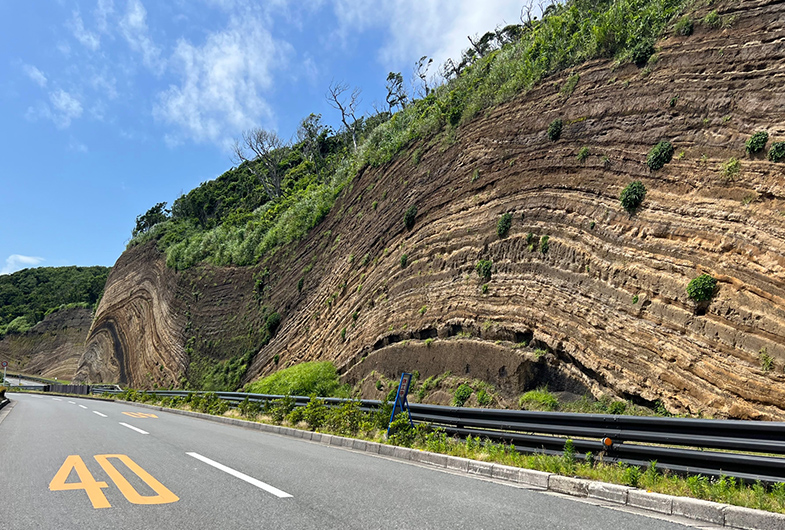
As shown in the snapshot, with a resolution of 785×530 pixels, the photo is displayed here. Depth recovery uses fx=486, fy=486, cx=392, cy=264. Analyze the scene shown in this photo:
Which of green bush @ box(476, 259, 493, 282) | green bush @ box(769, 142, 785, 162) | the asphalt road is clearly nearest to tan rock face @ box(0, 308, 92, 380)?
green bush @ box(476, 259, 493, 282)

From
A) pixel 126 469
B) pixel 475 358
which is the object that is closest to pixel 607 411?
pixel 475 358

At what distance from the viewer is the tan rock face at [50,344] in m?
68.0

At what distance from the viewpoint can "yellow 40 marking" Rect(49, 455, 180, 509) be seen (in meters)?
4.92

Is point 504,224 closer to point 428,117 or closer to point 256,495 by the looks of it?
point 428,117

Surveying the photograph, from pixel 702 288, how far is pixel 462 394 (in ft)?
24.3

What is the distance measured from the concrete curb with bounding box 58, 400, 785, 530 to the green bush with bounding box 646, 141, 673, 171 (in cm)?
1020

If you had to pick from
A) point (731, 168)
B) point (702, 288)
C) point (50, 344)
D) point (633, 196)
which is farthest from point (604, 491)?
point (50, 344)

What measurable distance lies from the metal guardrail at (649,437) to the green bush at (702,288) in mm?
5007

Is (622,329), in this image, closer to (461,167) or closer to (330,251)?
(461,167)

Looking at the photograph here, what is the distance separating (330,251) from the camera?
29.0 metres

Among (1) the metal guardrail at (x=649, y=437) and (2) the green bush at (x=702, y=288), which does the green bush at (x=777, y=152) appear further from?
(1) the metal guardrail at (x=649, y=437)

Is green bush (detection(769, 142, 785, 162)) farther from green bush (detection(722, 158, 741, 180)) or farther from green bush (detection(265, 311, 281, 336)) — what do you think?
green bush (detection(265, 311, 281, 336))

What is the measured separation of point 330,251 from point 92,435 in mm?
18849

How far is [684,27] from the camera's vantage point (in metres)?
14.5
